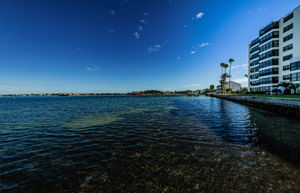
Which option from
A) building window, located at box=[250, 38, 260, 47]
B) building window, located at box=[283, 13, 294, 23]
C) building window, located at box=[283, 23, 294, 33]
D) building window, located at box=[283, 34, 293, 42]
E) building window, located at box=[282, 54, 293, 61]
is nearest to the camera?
building window, located at box=[283, 13, 294, 23]

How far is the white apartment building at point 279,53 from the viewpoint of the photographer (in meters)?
39.9

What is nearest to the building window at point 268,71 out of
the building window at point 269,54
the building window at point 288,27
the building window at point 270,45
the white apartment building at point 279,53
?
the white apartment building at point 279,53

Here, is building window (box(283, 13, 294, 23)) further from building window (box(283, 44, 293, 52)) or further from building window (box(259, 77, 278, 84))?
building window (box(259, 77, 278, 84))

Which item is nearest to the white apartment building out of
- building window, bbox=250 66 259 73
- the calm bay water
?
building window, bbox=250 66 259 73

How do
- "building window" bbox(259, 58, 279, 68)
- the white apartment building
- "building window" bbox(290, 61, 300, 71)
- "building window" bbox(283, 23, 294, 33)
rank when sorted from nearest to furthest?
"building window" bbox(290, 61, 300, 71), the white apartment building, "building window" bbox(283, 23, 294, 33), "building window" bbox(259, 58, 279, 68)

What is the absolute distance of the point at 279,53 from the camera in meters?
48.2

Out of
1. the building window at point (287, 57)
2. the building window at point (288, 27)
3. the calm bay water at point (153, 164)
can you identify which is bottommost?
the calm bay water at point (153, 164)

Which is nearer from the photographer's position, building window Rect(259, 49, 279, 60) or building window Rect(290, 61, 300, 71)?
building window Rect(290, 61, 300, 71)

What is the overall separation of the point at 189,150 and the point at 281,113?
22845 mm

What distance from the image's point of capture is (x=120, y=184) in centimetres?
495

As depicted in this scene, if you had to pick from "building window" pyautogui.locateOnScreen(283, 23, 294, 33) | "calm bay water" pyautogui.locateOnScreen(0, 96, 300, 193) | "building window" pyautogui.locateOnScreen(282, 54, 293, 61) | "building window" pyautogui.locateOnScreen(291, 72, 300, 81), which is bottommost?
"calm bay water" pyautogui.locateOnScreen(0, 96, 300, 193)

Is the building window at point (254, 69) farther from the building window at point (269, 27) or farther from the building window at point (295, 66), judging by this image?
the building window at point (295, 66)

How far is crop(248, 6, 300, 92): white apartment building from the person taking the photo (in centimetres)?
3991

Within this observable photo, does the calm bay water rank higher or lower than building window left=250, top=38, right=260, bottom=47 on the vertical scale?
lower
